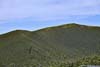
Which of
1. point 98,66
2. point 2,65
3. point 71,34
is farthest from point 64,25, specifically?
point 98,66

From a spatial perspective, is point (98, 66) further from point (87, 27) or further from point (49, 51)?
point (87, 27)

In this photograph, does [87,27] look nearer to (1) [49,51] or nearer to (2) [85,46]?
(2) [85,46]

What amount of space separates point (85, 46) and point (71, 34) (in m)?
5.38

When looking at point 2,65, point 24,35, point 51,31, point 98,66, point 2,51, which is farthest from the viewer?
point 51,31

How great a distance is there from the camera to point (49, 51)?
5409 cm

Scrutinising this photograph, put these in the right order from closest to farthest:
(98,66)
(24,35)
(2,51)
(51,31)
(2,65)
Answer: (98,66)
(2,65)
(2,51)
(24,35)
(51,31)

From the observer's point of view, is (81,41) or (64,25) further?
(64,25)

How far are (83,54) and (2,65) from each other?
43.5 ft

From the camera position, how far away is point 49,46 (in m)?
56.6

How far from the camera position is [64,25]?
6569 centimetres

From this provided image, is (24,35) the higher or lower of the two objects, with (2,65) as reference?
higher

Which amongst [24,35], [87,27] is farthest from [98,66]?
[87,27]

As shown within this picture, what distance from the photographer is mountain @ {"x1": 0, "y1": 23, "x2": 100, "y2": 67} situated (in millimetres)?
50281

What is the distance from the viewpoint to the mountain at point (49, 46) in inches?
1980
